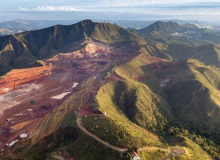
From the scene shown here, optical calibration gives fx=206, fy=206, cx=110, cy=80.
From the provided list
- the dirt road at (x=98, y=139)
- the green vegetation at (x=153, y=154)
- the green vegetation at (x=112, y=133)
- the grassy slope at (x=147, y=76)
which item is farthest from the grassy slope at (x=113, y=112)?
the grassy slope at (x=147, y=76)

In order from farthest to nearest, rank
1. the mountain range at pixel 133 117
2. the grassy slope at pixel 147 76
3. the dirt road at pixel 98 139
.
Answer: the grassy slope at pixel 147 76, the mountain range at pixel 133 117, the dirt road at pixel 98 139

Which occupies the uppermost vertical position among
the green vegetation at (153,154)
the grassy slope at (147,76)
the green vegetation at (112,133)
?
the green vegetation at (112,133)

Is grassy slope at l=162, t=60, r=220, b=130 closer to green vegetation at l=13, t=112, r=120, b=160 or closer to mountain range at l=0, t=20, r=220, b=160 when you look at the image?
mountain range at l=0, t=20, r=220, b=160

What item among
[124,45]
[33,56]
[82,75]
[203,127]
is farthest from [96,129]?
[33,56]

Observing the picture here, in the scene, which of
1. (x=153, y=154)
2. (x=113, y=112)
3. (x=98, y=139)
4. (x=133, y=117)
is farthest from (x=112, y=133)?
(x=133, y=117)

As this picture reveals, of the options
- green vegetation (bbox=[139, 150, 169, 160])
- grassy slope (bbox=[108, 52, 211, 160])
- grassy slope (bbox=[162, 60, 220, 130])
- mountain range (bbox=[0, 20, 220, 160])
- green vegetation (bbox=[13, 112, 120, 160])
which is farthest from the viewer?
grassy slope (bbox=[162, 60, 220, 130])

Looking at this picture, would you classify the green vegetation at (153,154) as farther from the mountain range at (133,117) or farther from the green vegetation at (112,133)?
the green vegetation at (112,133)

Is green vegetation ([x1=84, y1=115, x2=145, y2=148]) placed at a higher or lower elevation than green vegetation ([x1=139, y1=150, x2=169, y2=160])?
higher

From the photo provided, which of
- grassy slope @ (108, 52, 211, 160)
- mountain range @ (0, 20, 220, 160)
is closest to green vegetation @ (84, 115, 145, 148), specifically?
mountain range @ (0, 20, 220, 160)

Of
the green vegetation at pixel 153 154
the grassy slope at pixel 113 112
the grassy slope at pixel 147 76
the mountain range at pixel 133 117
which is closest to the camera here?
the green vegetation at pixel 153 154

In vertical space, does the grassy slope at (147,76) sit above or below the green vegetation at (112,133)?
below

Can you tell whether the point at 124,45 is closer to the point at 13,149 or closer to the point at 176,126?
the point at 176,126
